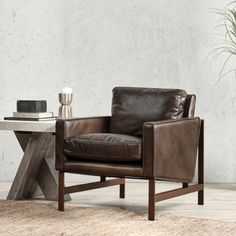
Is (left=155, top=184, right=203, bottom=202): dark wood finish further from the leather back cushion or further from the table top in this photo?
the table top

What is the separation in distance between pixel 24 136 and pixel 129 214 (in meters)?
1.02

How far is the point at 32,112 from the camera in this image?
194 inches

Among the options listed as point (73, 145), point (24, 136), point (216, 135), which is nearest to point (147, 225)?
point (73, 145)

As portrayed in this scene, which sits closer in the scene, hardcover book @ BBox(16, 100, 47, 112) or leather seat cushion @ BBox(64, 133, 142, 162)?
leather seat cushion @ BBox(64, 133, 142, 162)

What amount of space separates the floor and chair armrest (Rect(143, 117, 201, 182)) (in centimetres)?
24

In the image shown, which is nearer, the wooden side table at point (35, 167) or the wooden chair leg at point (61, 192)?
the wooden chair leg at point (61, 192)

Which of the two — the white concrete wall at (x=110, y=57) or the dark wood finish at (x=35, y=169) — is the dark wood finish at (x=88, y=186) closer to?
the dark wood finish at (x=35, y=169)

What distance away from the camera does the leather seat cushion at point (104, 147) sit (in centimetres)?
430

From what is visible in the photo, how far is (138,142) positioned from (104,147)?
0.74ft

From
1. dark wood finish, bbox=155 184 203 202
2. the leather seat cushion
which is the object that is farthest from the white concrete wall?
the leather seat cushion

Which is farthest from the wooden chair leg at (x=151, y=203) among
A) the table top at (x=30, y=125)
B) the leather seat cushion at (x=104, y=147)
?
the table top at (x=30, y=125)

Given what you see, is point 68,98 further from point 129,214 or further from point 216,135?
point 216,135

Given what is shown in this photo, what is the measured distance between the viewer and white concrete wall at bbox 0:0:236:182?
5961 mm

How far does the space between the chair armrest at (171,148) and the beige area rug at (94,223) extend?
297 mm
